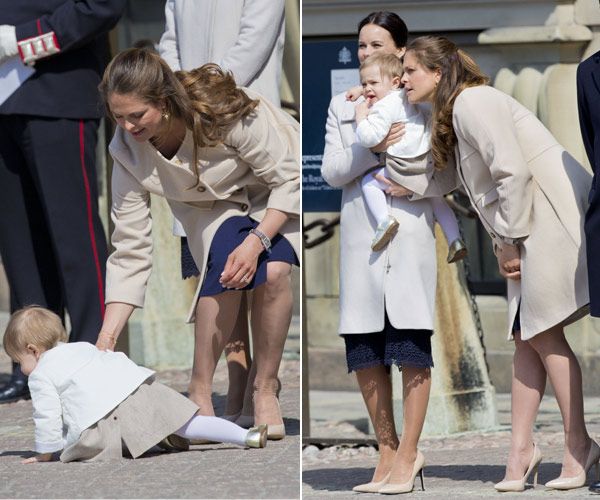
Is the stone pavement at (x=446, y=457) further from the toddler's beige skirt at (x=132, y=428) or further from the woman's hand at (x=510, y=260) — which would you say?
the woman's hand at (x=510, y=260)

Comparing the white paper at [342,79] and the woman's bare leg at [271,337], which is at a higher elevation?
the white paper at [342,79]

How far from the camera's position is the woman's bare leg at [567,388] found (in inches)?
244

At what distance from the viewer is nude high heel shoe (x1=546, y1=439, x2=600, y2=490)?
20.2 ft

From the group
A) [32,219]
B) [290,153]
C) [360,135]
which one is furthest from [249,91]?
[32,219]

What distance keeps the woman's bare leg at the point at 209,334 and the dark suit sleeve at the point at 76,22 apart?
157cm

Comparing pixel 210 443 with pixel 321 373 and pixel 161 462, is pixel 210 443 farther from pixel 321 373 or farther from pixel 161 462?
pixel 321 373

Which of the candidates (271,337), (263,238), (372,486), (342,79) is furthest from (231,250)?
(342,79)

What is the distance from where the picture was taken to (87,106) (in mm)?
7836

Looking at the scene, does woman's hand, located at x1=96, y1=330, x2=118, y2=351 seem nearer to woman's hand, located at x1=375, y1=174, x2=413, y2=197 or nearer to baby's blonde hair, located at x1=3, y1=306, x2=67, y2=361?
baby's blonde hair, located at x1=3, y1=306, x2=67, y2=361

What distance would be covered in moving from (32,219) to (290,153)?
5.97 feet

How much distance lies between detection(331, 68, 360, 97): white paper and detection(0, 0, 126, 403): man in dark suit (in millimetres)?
1025

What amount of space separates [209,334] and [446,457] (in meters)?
1.39

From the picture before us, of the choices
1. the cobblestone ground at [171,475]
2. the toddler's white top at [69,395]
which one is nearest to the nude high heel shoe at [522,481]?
the cobblestone ground at [171,475]

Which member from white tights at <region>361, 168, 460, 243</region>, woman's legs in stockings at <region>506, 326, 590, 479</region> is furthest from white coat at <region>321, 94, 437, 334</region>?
woman's legs in stockings at <region>506, 326, 590, 479</region>
